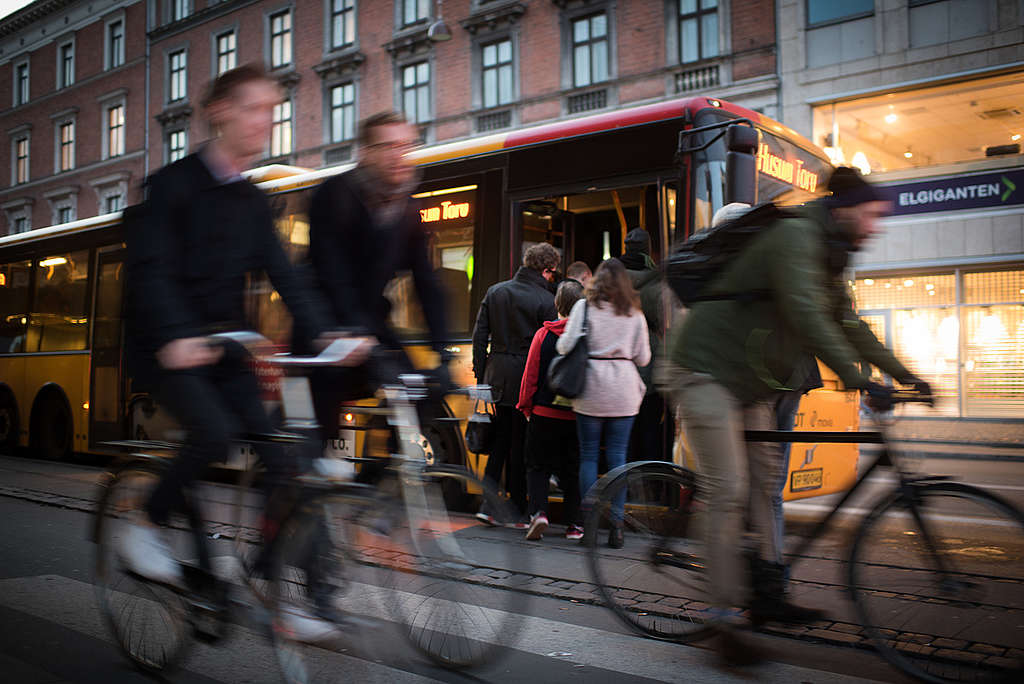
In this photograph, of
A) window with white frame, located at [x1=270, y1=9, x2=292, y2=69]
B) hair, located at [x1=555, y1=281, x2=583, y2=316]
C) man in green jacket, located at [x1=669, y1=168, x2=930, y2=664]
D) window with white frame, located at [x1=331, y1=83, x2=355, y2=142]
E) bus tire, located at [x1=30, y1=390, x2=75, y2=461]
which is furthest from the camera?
window with white frame, located at [x1=270, y1=9, x2=292, y2=69]

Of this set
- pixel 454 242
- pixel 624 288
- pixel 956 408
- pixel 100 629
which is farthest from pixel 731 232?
pixel 956 408

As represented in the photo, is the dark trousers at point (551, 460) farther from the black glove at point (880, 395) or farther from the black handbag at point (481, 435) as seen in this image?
the black glove at point (880, 395)

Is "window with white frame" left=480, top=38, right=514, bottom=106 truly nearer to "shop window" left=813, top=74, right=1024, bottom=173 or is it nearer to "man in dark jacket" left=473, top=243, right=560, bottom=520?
Result: "shop window" left=813, top=74, right=1024, bottom=173

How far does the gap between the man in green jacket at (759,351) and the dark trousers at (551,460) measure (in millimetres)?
2814

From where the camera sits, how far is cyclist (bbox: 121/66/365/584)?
9.80 feet

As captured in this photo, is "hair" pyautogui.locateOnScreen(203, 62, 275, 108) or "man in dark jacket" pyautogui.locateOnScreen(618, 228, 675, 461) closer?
"hair" pyautogui.locateOnScreen(203, 62, 275, 108)

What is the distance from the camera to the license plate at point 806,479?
650 cm

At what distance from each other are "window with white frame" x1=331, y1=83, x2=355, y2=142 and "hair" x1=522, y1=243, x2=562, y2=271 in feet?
74.6

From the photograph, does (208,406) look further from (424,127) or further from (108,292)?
(424,127)

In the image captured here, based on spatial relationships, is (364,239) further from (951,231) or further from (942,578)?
(951,231)

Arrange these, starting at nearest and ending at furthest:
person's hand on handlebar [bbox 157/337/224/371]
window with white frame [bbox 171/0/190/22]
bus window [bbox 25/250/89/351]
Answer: person's hand on handlebar [bbox 157/337/224/371], bus window [bbox 25/250/89/351], window with white frame [bbox 171/0/190/22]

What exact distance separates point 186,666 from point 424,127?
23828 millimetres

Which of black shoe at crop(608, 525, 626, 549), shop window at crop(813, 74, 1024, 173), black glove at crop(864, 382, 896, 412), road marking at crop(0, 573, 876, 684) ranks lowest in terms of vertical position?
road marking at crop(0, 573, 876, 684)

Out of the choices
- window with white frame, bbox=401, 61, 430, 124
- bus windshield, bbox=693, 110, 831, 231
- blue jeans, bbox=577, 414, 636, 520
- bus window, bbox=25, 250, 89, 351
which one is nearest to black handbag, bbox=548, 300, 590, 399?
blue jeans, bbox=577, 414, 636, 520
